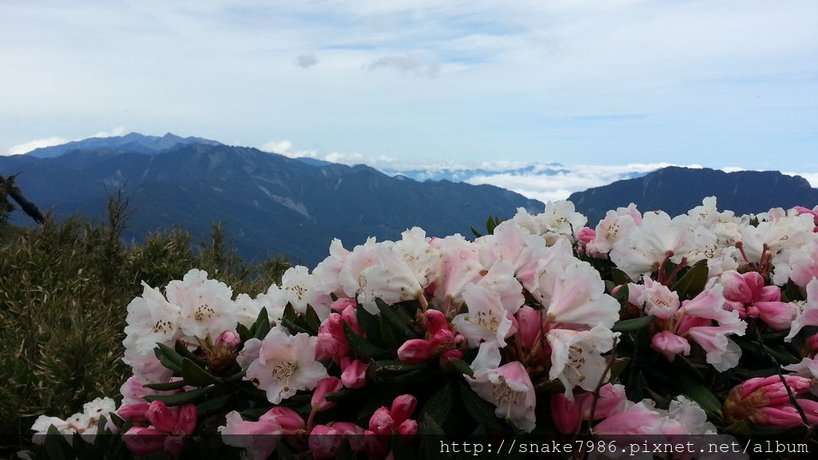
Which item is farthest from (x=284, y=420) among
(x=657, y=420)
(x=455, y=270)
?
(x=657, y=420)

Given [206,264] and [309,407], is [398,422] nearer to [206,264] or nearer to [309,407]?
[309,407]

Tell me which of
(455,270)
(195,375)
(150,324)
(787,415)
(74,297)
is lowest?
(74,297)

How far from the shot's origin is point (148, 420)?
1961mm

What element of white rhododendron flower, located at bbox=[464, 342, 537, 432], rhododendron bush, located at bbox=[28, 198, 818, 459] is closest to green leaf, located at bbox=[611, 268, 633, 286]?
rhododendron bush, located at bbox=[28, 198, 818, 459]

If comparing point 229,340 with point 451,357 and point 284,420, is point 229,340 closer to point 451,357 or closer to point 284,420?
point 284,420

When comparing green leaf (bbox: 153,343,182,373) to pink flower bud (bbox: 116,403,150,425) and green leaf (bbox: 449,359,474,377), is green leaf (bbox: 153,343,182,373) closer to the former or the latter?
pink flower bud (bbox: 116,403,150,425)

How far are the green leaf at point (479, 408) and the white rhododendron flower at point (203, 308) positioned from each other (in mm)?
842

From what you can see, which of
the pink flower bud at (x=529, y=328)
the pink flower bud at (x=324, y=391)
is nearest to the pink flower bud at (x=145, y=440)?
the pink flower bud at (x=324, y=391)

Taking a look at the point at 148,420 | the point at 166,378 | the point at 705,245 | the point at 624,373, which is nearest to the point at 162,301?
the point at 166,378

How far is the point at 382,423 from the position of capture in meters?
1.55

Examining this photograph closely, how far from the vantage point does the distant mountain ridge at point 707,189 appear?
149875 millimetres

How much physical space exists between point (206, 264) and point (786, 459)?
654 centimetres

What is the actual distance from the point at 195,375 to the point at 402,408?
0.65 meters

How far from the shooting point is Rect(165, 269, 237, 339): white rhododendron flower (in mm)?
1959
